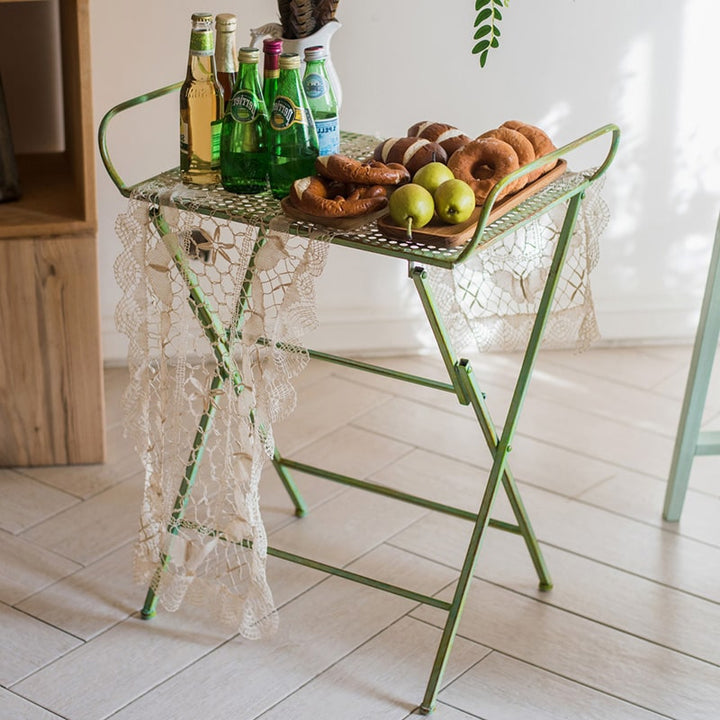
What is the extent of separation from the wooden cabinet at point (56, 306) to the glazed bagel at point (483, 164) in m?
0.87

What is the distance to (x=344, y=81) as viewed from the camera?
2922 mm

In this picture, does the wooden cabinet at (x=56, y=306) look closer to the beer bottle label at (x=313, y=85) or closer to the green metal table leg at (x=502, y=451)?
the beer bottle label at (x=313, y=85)

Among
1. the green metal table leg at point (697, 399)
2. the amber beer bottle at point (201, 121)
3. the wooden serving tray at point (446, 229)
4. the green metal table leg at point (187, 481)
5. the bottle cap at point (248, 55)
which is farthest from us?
the green metal table leg at point (697, 399)

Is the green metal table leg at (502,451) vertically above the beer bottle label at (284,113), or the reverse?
the beer bottle label at (284,113)

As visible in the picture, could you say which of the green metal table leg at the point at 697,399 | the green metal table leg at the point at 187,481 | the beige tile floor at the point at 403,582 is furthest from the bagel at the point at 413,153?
the beige tile floor at the point at 403,582

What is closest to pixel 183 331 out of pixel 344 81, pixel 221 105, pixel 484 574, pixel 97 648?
pixel 221 105

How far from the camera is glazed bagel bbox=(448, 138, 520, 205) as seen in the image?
1827mm

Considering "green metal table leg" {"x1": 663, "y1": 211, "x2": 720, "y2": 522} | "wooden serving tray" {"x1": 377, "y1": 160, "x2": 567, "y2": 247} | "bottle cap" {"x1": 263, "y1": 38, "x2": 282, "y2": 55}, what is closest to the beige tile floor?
"green metal table leg" {"x1": 663, "y1": 211, "x2": 720, "y2": 522}

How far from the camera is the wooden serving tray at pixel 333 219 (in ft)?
5.82

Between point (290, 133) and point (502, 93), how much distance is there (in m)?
1.23

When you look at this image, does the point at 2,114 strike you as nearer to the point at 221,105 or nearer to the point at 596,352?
the point at 221,105

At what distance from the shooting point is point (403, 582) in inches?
91.2

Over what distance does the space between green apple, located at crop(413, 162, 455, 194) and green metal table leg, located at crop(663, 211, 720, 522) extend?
2.42 ft

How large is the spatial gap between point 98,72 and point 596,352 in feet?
4.94
